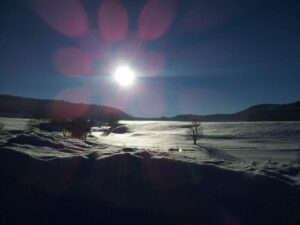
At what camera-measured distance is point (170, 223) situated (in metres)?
5.19

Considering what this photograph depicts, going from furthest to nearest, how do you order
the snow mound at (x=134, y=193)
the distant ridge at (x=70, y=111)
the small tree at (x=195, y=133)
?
the distant ridge at (x=70, y=111)
the small tree at (x=195, y=133)
the snow mound at (x=134, y=193)

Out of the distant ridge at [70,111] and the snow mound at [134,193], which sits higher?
the distant ridge at [70,111]

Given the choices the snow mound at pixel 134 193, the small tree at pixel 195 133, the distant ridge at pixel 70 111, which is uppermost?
the distant ridge at pixel 70 111

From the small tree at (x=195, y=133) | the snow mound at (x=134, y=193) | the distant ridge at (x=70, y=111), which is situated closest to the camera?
the snow mound at (x=134, y=193)

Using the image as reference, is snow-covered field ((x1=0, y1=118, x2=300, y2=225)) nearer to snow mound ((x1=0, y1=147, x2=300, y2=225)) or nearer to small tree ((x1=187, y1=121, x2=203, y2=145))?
snow mound ((x1=0, y1=147, x2=300, y2=225))

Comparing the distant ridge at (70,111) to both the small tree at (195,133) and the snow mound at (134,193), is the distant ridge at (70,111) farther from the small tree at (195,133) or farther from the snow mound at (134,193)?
the snow mound at (134,193)

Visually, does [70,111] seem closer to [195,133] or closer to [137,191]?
[195,133]

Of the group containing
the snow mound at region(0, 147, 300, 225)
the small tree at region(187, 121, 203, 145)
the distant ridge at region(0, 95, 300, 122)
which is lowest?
the snow mound at region(0, 147, 300, 225)

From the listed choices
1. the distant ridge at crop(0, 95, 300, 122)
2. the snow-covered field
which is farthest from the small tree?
the snow-covered field

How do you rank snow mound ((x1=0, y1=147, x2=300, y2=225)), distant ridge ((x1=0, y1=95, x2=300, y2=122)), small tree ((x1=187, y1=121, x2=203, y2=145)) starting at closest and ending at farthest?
snow mound ((x1=0, y1=147, x2=300, y2=225)) < small tree ((x1=187, y1=121, x2=203, y2=145)) < distant ridge ((x1=0, y1=95, x2=300, y2=122))

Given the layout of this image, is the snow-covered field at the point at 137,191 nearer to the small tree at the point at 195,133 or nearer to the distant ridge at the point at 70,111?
the small tree at the point at 195,133

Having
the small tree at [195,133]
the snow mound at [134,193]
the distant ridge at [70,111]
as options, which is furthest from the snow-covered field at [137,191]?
the distant ridge at [70,111]

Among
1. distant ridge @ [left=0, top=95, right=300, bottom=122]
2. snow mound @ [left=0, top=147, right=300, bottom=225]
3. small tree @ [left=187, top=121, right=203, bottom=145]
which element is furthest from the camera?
distant ridge @ [left=0, top=95, right=300, bottom=122]

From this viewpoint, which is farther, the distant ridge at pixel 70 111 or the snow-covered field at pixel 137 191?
the distant ridge at pixel 70 111
